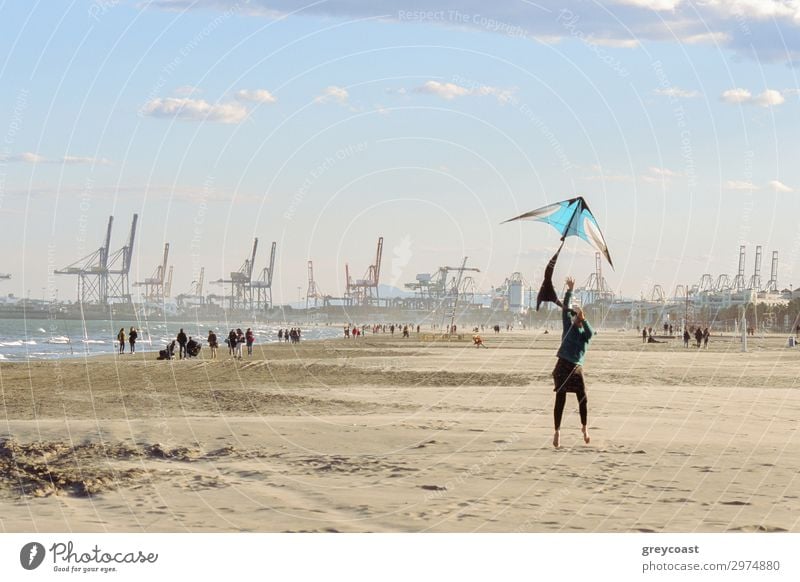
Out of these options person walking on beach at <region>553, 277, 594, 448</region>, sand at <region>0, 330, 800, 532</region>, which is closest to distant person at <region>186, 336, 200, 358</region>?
sand at <region>0, 330, 800, 532</region>

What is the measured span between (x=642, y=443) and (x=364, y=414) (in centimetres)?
565

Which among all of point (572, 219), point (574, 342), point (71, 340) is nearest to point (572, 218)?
point (572, 219)

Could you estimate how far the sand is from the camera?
838cm

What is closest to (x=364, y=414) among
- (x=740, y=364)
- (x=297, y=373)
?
(x=297, y=373)

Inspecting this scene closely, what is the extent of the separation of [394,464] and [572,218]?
4.82 m

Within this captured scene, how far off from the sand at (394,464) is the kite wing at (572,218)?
2.80m

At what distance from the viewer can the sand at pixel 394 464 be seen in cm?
838

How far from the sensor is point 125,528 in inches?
314

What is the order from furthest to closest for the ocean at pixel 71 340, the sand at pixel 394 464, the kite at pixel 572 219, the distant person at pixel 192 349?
the ocean at pixel 71 340
the distant person at pixel 192 349
the kite at pixel 572 219
the sand at pixel 394 464

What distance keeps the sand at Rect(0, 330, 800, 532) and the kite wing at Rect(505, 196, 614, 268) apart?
2.80 m

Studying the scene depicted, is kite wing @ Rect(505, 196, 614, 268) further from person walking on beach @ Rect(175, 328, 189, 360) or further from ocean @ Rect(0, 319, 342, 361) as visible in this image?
ocean @ Rect(0, 319, 342, 361)

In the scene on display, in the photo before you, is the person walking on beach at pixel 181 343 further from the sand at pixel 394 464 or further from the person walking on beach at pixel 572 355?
the person walking on beach at pixel 572 355

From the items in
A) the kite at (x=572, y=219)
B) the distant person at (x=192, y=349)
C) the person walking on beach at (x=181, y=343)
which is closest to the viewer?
the kite at (x=572, y=219)

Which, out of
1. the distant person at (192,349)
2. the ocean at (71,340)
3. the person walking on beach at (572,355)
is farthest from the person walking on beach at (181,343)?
the person walking on beach at (572,355)
